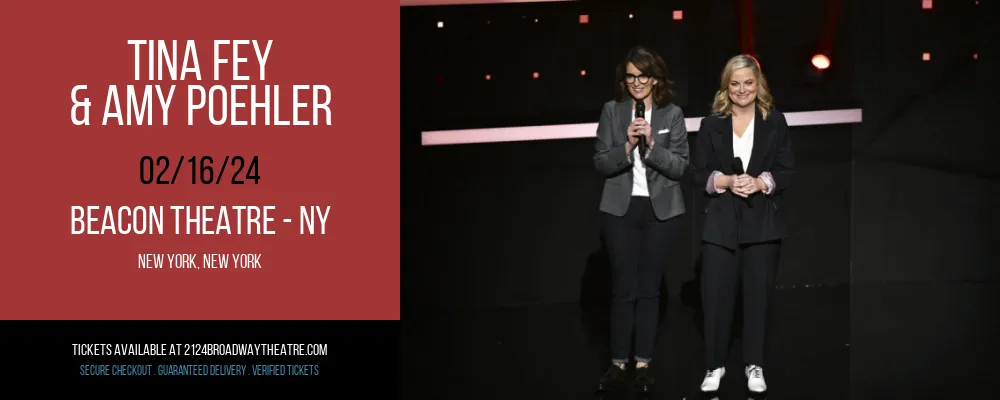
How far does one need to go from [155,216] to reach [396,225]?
1176 millimetres

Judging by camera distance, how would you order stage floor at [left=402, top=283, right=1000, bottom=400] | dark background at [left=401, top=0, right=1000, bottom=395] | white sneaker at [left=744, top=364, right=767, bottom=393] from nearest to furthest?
white sneaker at [left=744, top=364, right=767, bottom=393] < stage floor at [left=402, top=283, right=1000, bottom=400] < dark background at [left=401, top=0, right=1000, bottom=395]

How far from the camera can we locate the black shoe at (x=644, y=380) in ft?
16.6

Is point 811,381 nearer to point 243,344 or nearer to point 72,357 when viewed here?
point 243,344

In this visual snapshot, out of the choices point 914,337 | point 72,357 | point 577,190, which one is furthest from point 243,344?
point 914,337

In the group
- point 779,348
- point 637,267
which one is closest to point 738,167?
point 637,267

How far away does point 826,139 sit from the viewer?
7.12m

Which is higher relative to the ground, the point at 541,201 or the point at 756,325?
the point at 541,201

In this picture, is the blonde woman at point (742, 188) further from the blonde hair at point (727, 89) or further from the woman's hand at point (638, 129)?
the woman's hand at point (638, 129)

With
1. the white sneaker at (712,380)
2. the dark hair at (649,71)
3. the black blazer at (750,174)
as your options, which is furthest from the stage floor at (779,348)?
the dark hair at (649,71)

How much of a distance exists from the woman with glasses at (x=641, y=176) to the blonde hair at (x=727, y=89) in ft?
0.54

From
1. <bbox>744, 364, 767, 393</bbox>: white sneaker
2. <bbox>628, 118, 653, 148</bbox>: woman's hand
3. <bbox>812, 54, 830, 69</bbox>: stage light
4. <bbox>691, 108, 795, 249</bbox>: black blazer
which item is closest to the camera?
<bbox>628, 118, 653, 148</bbox>: woman's hand

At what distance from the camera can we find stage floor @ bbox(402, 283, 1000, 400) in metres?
5.14

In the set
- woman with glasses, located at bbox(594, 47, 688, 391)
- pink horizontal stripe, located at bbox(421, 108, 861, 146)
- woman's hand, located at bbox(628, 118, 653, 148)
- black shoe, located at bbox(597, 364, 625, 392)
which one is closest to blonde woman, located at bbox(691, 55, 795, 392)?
woman with glasses, located at bbox(594, 47, 688, 391)

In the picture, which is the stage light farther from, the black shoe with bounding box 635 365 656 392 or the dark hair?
the black shoe with bounding box 635 365 656 392
